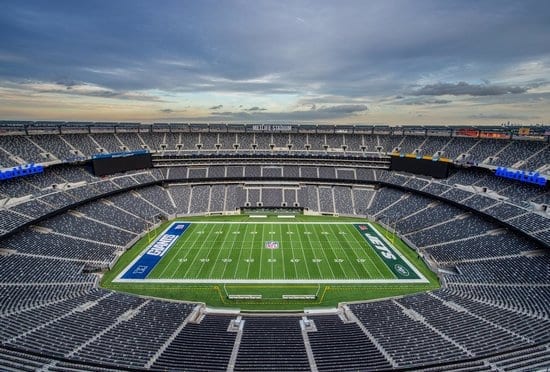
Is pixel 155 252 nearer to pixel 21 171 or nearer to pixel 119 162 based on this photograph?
pixel 21 171

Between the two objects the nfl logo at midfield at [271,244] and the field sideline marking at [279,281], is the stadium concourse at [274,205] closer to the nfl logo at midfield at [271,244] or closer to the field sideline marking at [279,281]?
the field sideline marking at [279,281]

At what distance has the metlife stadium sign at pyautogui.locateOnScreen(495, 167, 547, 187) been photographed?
35.6m

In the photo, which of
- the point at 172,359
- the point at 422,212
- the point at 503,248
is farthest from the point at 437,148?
the point at 172,359

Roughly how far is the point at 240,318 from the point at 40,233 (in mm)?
27378

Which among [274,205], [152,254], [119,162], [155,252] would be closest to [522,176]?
[274,205]

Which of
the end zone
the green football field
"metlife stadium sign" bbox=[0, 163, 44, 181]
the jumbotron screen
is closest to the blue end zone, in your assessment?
the end zone

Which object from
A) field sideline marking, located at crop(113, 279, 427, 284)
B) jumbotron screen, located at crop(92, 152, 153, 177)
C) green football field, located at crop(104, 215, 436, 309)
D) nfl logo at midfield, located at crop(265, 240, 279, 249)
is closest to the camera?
green football field, located at crop(104, 215, 436, 309)

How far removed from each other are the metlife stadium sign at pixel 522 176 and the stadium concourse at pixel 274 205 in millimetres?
1431

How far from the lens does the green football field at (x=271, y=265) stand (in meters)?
28.0

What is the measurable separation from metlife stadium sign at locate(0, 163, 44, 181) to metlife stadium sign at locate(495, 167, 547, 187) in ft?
211

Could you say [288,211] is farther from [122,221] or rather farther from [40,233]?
[40,233]

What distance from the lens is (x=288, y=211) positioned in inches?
2077

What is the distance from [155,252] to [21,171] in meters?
21.3

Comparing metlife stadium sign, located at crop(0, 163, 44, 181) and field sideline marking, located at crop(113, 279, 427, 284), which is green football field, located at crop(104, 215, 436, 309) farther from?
metlife stadium sign, located at crop(0, 163, 44, 181)
